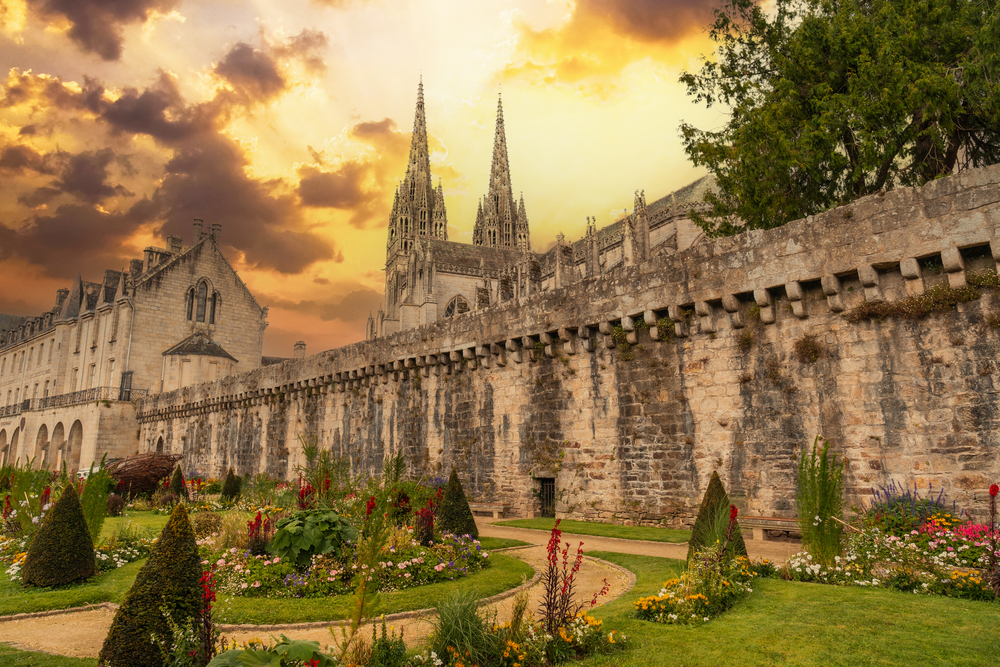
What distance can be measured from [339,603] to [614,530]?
18.8 feet

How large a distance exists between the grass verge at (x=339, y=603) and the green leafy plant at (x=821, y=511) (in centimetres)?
345

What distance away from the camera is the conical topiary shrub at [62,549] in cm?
816

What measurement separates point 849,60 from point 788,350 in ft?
24.4

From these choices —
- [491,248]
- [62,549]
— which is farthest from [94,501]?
[491,248]

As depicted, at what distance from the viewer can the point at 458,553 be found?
862 cm

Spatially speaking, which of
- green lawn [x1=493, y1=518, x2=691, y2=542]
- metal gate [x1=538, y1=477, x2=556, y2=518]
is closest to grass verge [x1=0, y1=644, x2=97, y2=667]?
green lawn [x1=493, y1=518, x2=691, y2=542]

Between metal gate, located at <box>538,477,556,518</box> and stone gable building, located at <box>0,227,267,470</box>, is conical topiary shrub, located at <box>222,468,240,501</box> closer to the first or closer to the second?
metal gate, located at <box>538,477,556,518</box>

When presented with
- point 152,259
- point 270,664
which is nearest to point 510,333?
point 270,664

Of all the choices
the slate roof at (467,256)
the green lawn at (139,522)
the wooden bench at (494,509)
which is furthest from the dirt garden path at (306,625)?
the slate roof at (467,256)

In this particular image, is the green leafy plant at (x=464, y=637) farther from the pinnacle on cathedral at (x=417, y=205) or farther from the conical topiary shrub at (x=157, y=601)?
the pinnacle on cathedral at (x=417, y=205)

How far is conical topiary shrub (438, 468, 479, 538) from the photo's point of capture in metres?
9.74

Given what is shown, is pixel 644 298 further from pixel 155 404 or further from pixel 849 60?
pixel 155 404

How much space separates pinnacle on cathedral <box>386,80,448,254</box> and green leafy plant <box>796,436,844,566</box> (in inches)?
2833

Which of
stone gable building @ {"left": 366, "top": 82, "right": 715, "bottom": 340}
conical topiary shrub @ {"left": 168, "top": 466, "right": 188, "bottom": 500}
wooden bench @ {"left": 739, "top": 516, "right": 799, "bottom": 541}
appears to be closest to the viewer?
wooden bench @ {"left": 739, "top": 516, "right": 799, "bottom": 541}
